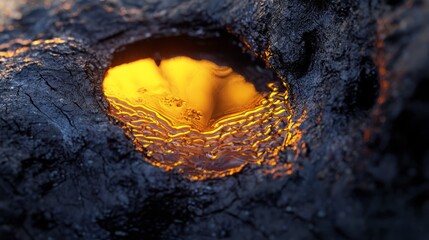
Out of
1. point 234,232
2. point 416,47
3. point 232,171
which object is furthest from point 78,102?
point 416,47

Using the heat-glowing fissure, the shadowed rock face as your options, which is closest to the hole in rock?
the heat-glowing fissure

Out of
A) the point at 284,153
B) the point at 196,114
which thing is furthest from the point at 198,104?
the point at 284,153

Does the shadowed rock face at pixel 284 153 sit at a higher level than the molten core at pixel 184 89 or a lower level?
lower

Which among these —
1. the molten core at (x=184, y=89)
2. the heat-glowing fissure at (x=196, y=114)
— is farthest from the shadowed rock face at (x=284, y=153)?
the molten core at (x=184, y=89)

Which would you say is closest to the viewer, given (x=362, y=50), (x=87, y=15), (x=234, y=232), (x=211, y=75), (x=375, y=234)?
(x=375, y=234)

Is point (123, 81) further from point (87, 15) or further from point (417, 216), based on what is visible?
point (417, 216)

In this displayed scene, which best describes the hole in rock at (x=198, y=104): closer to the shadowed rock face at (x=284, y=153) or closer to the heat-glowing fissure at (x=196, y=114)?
the heat-glowing fissure at (x=196, y=114)

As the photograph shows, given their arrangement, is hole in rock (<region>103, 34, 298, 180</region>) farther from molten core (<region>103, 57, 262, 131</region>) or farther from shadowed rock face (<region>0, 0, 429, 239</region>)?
shadowed rock face (<region>0, 0, 429, 239</region>)
